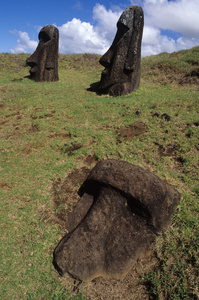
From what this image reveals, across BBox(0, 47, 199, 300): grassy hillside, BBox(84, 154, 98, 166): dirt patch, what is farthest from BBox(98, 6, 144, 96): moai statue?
BBox(84, 154, 98, 166): dirt patch

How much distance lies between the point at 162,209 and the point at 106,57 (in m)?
6.90

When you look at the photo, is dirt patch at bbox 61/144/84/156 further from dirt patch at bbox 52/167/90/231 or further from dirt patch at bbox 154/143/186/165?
dirt patch at bbox 154/143/186/165

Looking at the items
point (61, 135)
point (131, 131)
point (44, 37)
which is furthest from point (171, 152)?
point (44, 37)

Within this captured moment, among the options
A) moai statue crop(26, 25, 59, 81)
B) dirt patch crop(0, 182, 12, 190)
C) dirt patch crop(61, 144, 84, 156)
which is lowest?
dirt patch crop(0, 182, 12, 190)

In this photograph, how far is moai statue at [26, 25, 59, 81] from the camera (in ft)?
34.2

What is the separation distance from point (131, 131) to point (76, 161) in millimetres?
1624

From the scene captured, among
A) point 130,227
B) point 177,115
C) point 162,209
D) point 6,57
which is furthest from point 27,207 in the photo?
point 6,57

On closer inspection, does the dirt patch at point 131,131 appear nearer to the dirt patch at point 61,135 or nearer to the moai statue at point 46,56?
the dirt patch at point 61,135

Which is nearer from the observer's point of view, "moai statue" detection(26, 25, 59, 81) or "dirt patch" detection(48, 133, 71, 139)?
"dirt patch" detection(48, 133, 71, 139)

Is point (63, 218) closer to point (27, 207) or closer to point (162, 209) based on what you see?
point (27, 207)

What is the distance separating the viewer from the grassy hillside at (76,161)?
2.33m

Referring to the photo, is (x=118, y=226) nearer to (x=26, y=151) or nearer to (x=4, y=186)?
(x=4, y=186)

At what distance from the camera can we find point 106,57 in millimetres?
7883

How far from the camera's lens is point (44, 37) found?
1053 centimetres
